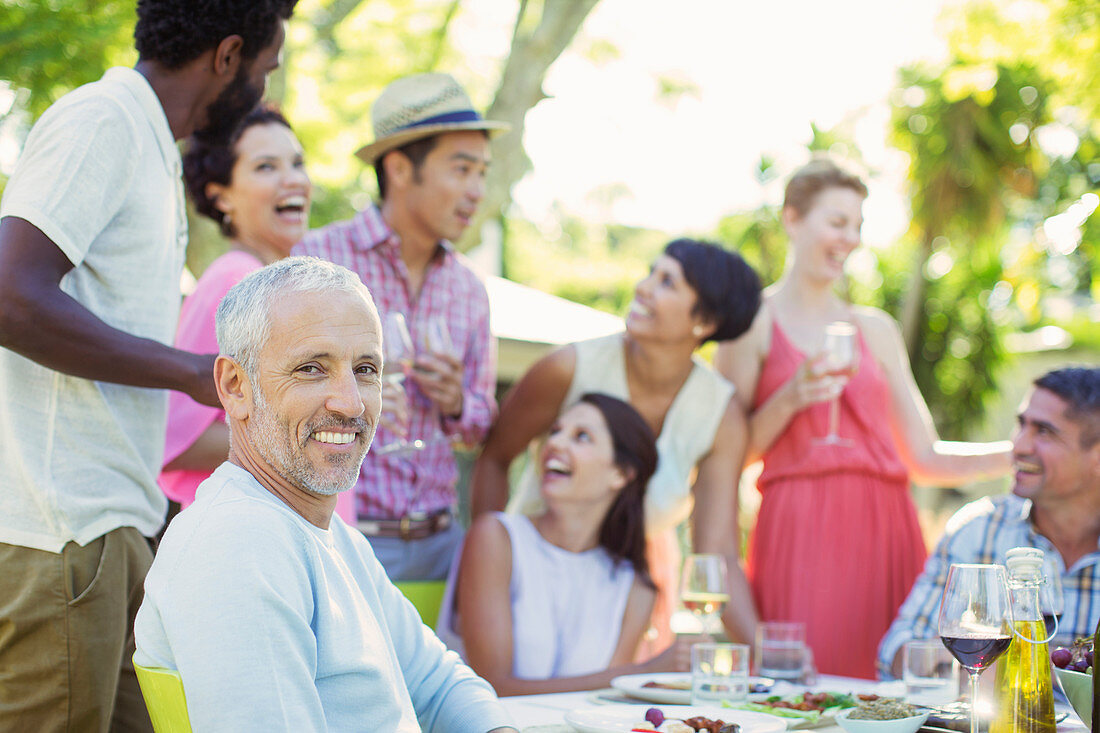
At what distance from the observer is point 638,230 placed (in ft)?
149

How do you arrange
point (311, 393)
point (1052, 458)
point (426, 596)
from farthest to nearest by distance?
point (426, 596)
point (1052, 458)
point (311, 393)

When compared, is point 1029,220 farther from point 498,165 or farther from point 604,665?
point 604,665

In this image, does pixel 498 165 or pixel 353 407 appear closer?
pixel 353 407

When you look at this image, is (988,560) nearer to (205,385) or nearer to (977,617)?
(977,617)

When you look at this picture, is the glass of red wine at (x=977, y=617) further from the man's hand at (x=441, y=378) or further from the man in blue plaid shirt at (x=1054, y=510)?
the man's hand at (x=441, y=378)

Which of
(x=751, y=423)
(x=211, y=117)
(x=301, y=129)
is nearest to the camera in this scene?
(x=211, y=117)

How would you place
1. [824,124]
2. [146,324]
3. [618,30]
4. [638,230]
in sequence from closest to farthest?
[146,324] < [618,30] < [824,124] < [638,230]

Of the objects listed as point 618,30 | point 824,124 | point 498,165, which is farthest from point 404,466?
point 824,124

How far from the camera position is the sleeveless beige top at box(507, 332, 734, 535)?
4230 millimetres

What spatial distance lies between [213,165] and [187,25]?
1087 millimetres

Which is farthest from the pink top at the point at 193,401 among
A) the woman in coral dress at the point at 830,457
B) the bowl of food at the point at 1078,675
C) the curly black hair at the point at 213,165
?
the woman in coral dress at the point at 830,457

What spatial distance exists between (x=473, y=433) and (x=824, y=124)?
19942 mm

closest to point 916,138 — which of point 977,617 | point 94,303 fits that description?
point 977,617

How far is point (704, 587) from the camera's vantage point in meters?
3.03
